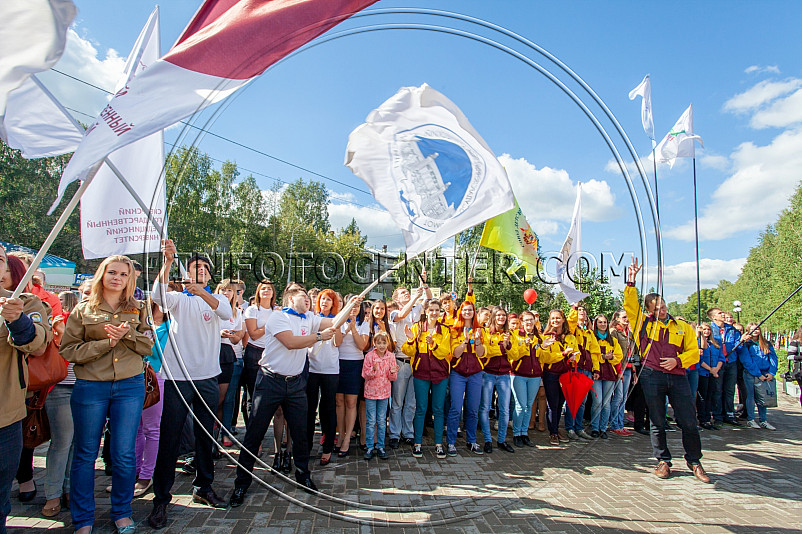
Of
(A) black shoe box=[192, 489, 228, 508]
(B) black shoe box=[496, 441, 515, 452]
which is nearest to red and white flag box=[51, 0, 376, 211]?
(A) black shoe box=[192, 489, 228, 508]

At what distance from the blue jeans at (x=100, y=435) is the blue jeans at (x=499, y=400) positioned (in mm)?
4407

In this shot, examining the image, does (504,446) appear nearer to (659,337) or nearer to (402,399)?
(402,399)

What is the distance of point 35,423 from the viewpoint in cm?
384

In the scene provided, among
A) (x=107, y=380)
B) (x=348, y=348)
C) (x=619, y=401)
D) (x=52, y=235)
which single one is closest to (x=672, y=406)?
(x=619, y=401)

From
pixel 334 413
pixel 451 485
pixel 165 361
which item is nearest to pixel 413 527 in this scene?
pixel 451 485

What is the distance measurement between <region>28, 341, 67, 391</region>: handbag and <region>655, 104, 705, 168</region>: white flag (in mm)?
10699

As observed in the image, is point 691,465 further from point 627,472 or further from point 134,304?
point 134,304

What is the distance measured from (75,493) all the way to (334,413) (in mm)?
2628

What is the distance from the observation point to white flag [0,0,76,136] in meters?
2.63

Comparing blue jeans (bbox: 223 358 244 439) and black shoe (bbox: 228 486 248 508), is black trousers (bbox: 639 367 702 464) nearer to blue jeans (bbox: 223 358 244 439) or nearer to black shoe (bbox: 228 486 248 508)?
black shoe (bbox: 228 486 248 508)

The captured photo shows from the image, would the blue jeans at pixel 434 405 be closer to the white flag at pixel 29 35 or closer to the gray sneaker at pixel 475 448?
the gray sneaker at pixel 475 448

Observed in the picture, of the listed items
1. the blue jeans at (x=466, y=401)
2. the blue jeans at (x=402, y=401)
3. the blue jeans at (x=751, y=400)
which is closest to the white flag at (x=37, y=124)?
the blue jeans at (x=402, y=401)

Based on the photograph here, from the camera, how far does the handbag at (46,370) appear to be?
Answer: 3.51 meters

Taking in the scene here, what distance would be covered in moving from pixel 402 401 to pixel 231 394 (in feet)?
7.73
